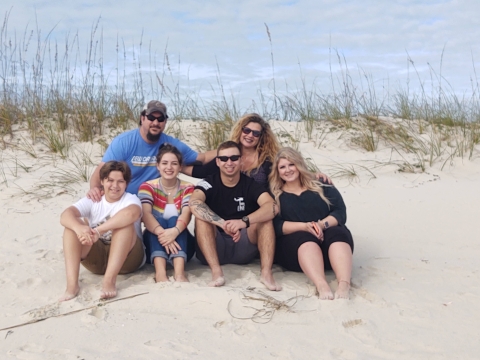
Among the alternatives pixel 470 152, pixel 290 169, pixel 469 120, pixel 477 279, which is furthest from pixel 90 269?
pixel 469 120

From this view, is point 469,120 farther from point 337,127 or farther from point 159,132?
point 159,132

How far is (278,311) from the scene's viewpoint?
10.3 feet

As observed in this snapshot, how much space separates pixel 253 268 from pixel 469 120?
525 centimetres

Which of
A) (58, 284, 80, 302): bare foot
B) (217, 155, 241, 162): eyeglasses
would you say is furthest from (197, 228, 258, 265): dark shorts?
(58, 284, 80, 302): bare foot

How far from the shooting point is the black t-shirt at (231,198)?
3.93 metres

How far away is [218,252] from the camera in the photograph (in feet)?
13.2

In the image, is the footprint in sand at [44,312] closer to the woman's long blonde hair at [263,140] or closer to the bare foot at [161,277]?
the bare foot at [161,277]

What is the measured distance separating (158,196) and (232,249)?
70 cm

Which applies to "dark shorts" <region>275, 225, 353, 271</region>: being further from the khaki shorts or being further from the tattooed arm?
the khaki shorts

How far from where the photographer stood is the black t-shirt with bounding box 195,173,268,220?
12.9 feet

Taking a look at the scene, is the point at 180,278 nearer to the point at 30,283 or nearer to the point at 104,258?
→ the point at 104,258

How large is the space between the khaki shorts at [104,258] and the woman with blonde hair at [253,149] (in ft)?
2.77

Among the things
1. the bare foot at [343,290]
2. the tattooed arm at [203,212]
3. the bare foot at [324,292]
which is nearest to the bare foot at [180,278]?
the tattooed arm at [203,212]

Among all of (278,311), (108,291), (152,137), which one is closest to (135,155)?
(152,137)
